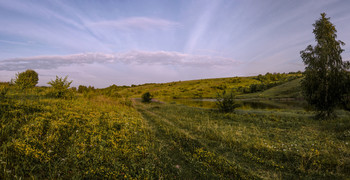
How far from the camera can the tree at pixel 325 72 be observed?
14.1 meters

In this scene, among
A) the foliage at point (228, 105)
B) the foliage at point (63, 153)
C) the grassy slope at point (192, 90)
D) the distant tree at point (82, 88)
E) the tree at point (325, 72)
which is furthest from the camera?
the grassy slope at point (192, 90)

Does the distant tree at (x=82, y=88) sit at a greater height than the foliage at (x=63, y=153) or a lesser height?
greater

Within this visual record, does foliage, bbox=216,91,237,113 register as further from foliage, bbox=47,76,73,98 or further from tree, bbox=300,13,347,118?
foliage, bbox=47,76,73,98

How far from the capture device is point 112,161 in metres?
4.82

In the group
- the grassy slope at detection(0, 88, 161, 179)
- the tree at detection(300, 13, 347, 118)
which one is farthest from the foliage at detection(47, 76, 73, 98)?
the tree at detection(300, 13, 347, 118)

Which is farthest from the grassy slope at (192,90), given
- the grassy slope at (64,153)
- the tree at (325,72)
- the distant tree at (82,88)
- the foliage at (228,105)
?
the grassy slope at (64,153)

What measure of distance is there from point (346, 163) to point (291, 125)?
7204 mm

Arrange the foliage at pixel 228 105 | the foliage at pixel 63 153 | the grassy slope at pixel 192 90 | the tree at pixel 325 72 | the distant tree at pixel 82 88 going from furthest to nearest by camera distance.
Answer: the grassy slope at pixel 192 90
the distant tree at pixel 82 88
the foliage at pixel 228 105
the tree at pixel 325 72
the foliage at pixel 63 153

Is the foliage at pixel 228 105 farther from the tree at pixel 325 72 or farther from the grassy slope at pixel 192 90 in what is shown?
the grassy slope at pixel 192 90

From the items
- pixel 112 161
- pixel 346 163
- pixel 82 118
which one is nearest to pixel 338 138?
pixel 346 163

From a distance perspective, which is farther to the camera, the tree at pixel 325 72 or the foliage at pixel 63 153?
the tree at pixel 325 72

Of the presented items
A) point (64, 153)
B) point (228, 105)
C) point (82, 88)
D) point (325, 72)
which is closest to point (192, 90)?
point (82, 88)

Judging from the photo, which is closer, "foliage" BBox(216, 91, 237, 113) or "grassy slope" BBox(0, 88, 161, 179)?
"grassy slope" BBox(0, 88, 161, 179)

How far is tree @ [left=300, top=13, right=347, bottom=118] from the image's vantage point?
1412cm
